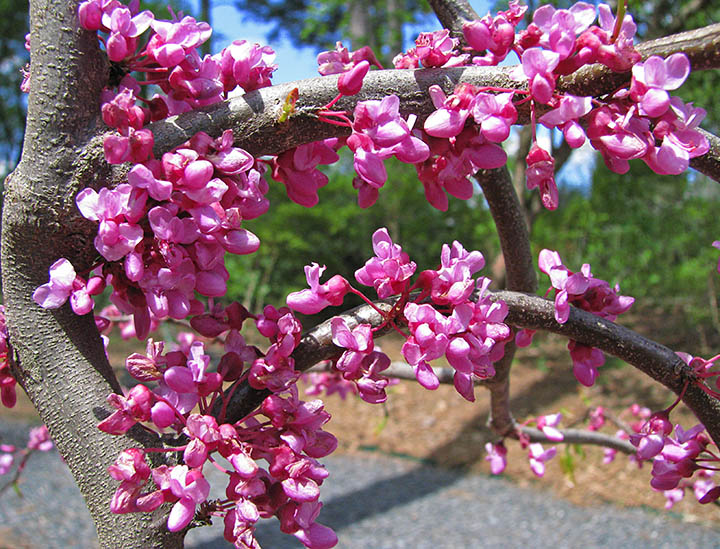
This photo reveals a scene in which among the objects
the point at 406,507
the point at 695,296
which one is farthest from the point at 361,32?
the point at 406,507

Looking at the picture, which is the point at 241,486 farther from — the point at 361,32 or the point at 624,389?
the point at 361,32

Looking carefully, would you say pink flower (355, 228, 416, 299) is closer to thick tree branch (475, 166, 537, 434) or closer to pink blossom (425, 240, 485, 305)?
pink blossom (425, 240, 485, 305)

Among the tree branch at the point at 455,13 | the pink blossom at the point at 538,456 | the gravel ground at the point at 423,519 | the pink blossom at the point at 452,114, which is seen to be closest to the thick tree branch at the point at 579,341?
the pink blossom at the point at 452,114

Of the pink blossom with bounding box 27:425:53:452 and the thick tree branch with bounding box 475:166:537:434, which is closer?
the thick tree branch with bounding box 475:166:537:434

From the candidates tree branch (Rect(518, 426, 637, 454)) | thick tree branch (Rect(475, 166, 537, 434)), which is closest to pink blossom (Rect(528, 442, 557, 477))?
tree branch (Rect(518, 426, 637, 454))

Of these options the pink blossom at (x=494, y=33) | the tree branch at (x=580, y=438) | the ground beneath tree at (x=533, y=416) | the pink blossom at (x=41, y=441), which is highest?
the pink blossom at (x=494, y=33)

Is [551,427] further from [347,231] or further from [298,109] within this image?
[347,231]

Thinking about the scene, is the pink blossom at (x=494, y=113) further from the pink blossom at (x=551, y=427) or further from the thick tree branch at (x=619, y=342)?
the pink blossom at (x=551, y=427)
